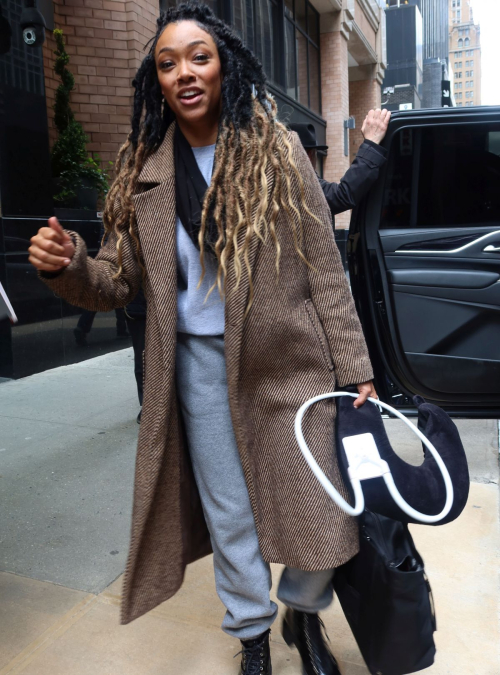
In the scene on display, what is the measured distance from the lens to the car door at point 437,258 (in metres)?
3.31

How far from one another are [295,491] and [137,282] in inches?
31.3

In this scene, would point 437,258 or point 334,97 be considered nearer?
point 437,258

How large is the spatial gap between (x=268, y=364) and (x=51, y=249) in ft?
2.19

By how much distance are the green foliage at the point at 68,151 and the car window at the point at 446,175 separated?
190 inches

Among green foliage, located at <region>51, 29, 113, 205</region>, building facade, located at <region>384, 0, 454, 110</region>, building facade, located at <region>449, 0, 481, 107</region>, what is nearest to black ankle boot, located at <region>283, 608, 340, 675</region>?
green foliage, located at <region>51, 29, 113, 205</region>

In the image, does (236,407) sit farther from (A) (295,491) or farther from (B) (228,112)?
(B) (228,112)

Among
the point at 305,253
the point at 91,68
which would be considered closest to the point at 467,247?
the point at 305,253

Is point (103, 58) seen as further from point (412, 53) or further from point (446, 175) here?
point (412, 53)

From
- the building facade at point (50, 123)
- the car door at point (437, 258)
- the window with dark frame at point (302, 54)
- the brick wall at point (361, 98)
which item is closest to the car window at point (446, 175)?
the car door at point (437, 258)

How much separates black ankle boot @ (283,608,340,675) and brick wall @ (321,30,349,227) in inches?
638

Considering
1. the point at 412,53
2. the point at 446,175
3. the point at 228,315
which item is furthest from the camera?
the point at 412,53

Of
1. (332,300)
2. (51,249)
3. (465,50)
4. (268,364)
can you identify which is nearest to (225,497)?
(268,364)

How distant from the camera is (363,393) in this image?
194cm

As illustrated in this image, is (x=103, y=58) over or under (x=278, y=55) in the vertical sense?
under
